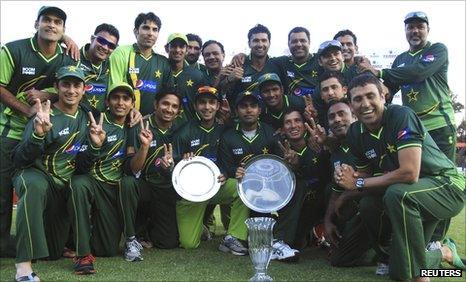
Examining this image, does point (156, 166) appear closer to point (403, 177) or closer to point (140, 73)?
point (140, 73)

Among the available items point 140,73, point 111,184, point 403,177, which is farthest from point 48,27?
point 403,177

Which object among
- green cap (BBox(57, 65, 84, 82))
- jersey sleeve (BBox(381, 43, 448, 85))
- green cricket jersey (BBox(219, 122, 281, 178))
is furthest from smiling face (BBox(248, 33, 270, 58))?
green cap (BBox(57, 65, 84, 82))

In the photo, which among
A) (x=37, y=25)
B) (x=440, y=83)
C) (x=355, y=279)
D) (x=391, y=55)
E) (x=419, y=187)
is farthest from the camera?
(x=391, y=55)

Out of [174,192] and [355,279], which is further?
[174,192]

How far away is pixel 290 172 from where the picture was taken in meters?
5.58

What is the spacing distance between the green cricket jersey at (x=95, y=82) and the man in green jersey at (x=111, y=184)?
63cm

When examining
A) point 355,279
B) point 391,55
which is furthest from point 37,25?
point 391,55

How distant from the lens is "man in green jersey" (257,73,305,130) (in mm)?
6367

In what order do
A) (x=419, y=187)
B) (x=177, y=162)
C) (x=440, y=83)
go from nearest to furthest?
1. (x=419, y=187)
2. (x=177, y=162)
3. (x=440, y=83)

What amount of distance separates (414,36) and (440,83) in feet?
2.43

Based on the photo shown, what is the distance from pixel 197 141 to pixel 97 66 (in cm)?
171

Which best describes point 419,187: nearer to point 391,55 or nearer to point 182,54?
point 182,54

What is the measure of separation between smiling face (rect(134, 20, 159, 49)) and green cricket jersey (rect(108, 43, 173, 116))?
0.13m

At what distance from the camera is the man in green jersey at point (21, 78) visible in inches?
204
